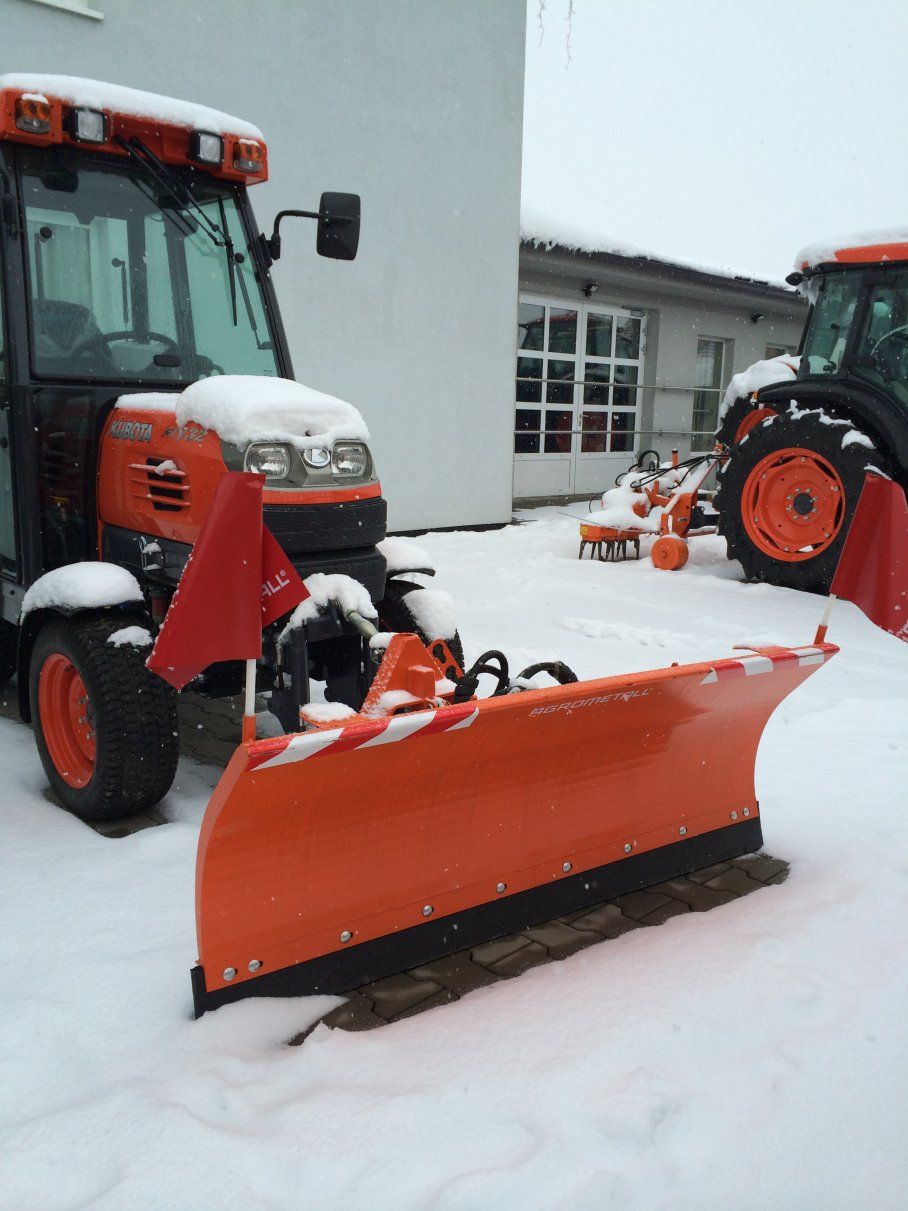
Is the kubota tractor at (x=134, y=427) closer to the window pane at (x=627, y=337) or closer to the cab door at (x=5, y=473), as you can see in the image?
the cab door at (x=5, y=473)

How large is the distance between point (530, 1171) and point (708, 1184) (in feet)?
1.09

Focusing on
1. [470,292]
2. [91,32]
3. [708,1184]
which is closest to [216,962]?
[708,1184]

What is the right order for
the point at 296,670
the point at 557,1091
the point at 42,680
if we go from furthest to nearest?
the point at 42,680 < the point at 296,670 < the point at 557,1091

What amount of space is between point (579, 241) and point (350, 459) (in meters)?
9.42

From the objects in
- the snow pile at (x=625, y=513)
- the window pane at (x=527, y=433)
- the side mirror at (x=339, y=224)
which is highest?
the side mirror at (x=339, y=224)

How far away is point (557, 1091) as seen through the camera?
2061 millimetres

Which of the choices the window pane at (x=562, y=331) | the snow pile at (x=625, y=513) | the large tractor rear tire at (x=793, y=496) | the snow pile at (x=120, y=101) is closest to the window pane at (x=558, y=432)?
the window pane at (x=562, y=331)

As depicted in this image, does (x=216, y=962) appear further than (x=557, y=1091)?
Yes

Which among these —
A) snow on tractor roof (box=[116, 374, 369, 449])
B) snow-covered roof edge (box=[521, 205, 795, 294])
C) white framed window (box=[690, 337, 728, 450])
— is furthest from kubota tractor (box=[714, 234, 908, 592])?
white framed window (box=[690, 337, 728, 450])

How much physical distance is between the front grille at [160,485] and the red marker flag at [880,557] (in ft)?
6.73

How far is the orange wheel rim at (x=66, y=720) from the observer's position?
11.2 ft

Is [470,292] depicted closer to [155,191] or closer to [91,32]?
[91,32]

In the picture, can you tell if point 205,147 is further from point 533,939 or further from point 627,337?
point 627,337

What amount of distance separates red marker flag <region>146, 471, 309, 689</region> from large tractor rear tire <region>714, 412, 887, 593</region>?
19.1 feet
